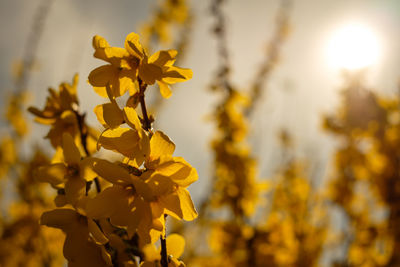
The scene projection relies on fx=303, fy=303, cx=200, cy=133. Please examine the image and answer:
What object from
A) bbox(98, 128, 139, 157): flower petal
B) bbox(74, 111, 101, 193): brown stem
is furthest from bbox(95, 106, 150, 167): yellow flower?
bbox(74, 111, 101, 193): brown stem

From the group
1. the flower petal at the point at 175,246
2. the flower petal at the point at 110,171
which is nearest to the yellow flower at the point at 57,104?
the flower petal at the point at 110,171

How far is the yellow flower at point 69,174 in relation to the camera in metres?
0.79

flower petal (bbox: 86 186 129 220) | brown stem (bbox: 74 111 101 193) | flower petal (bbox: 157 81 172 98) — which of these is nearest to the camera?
flower petal (bbox: 86 186 129 220)

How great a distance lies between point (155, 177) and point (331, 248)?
4263 millimetres

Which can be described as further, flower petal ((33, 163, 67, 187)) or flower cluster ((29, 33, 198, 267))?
flower petal ((33, 163, 67, 187))

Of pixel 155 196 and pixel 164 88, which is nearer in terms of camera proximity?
pixel 155 196

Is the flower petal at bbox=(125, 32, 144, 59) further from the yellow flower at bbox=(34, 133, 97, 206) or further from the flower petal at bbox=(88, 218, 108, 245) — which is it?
the flower petal at bbox=(88, 218, 108, 245)

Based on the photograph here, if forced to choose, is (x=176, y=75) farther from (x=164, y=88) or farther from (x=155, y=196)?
(x=155, y=196)

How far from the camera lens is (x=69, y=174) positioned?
0.84 metres

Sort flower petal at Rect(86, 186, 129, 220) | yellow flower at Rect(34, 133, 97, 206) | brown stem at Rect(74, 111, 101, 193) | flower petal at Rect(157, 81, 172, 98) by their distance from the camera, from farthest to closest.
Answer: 1. brown stem at Rect(74, 111, 101, 193)
2. flower petal at Rect(157, 81, 172, 98)
3. yellow flower at Rect(34, 133, 97, 206)
4. flower petal at Rect(86, 186, 129, 220)

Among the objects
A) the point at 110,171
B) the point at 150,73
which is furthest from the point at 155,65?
the point at 110,171

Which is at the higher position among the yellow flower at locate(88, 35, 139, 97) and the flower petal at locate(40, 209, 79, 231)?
the yellow flower at locate(88, 35, 139, 97)

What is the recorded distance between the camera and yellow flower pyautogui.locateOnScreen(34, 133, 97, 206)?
0.79m

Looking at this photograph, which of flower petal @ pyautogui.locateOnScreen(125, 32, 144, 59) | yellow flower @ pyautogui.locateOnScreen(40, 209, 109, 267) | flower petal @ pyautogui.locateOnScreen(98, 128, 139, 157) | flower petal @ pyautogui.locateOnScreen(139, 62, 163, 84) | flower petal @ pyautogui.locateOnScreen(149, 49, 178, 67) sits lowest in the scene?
yellow flower @ pyautogui.locateOnScreen(40, 209, 109, 267)
